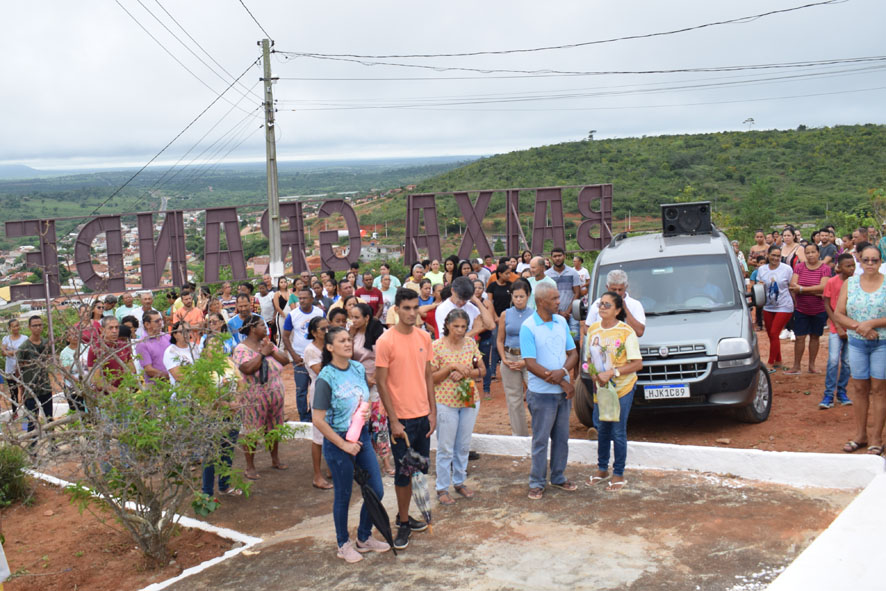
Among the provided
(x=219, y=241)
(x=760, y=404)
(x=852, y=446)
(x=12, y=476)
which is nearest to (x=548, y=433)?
(x=852, y=446)

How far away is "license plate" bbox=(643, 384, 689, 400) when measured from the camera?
8195 mm

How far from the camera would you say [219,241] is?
66.0 ft

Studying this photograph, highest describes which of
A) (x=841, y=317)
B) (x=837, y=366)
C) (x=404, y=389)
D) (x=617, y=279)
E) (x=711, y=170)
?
(x=711, y=170)

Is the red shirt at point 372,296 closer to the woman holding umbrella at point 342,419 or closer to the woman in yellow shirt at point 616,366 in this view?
the woman in yellow shirt at point 616,366

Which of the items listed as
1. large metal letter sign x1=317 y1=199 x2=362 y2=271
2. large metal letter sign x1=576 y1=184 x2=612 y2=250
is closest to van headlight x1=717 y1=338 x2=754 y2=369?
large metal letter sign x1=317 y1=199 x2=362 y2=271

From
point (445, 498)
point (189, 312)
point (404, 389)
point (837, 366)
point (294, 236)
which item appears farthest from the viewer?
point (294, 236)

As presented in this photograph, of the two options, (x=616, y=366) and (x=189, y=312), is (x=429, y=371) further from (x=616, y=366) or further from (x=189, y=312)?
(x=189, y=312)

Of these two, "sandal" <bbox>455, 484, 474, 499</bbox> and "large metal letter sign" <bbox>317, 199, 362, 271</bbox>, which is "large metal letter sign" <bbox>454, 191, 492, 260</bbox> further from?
"sandal" <bbox>455, 484, 474, 499</bbox>

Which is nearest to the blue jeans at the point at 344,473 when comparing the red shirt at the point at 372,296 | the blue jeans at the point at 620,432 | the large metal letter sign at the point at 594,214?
the blue jeans at the point at 620,432

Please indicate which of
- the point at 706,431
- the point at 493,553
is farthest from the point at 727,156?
the point at 493,553

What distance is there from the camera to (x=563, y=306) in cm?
1246

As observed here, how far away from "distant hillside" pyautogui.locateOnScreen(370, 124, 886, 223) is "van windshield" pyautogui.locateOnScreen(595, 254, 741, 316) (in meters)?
34.2

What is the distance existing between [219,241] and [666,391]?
14305mm

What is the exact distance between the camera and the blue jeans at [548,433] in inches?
267
